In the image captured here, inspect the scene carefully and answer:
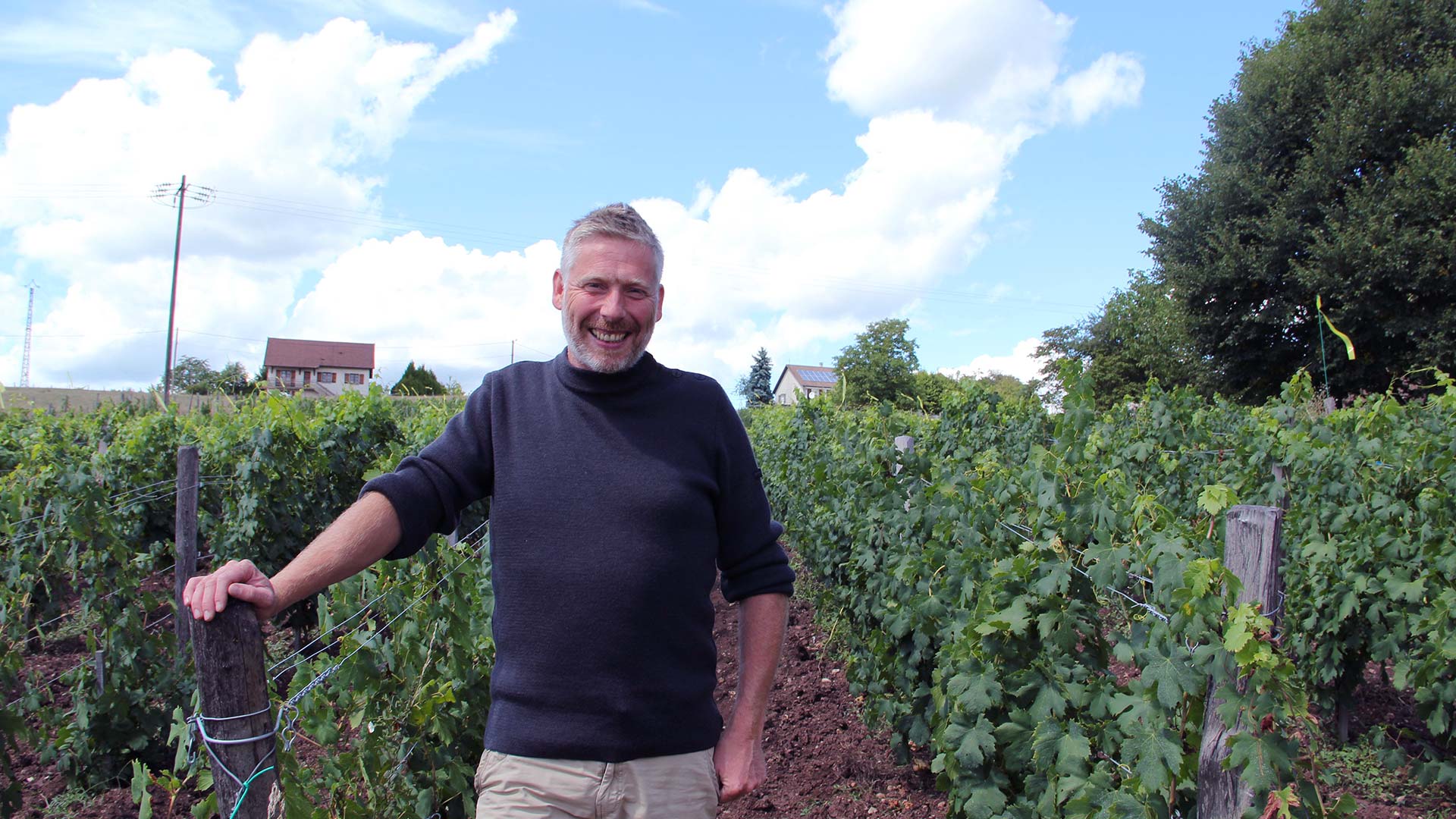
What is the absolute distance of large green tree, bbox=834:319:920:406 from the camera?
247 feet

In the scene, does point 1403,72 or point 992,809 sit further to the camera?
point 1403,72

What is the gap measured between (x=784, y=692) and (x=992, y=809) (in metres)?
2.53

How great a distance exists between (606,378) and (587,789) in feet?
2.74

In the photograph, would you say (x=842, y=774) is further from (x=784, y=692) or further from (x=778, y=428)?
(x=778, y=428)

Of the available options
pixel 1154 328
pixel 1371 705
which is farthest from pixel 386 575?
pixel 1154 328

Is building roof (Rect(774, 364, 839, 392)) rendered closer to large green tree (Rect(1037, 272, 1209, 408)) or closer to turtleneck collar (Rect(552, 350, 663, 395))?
large green tree (Rect(1037, 272, 1209, 408))

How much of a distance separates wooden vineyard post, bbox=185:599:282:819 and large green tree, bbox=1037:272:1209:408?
21349mm

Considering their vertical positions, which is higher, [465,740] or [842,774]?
[465,740]

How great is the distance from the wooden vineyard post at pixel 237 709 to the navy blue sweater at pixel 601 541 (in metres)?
0.36

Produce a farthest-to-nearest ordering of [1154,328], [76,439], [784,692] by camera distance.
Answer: [1154,328], [76,439], [784,692]

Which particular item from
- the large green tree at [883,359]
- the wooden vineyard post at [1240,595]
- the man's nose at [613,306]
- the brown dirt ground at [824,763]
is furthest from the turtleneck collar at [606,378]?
the large green tree at [883,359]

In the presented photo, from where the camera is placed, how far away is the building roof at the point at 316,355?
79.1 metres

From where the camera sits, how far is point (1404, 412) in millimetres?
6090

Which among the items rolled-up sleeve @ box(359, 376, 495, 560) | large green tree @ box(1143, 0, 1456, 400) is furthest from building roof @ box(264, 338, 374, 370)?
rolled-up sleeve @ box(359, 376, 495, 560)
